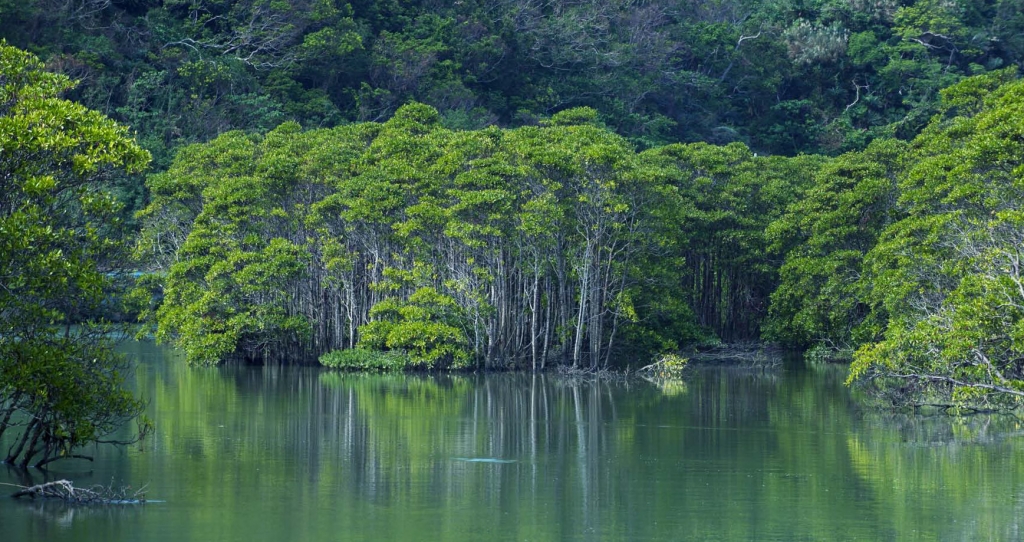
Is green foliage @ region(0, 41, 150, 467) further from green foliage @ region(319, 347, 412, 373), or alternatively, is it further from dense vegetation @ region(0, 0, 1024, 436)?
green foliage @ region(319, 347, 412, 373)

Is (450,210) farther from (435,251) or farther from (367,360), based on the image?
(367,360)

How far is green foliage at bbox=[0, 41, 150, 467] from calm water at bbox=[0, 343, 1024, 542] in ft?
4.84

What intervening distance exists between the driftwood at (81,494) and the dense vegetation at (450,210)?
1125 mm

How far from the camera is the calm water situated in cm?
1625

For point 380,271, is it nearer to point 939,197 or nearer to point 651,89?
point 939,197

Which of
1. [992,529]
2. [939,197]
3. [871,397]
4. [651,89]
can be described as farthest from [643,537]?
[651,89]

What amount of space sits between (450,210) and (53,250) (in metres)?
20.8

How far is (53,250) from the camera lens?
1739 cm

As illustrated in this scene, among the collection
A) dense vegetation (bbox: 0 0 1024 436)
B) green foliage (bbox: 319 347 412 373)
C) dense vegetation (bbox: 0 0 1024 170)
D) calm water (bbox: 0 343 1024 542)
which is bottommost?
calm water (bbox: 0 343 1024 542)

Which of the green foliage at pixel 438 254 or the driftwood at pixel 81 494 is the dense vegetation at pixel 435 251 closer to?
the green foliage at pixel 438 254

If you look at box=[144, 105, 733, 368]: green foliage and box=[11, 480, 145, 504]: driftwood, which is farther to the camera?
box=[144, 105, 733, 368]: green foliage

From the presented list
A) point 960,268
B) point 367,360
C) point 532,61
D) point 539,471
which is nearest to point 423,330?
point 367,360

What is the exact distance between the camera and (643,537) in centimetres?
1585

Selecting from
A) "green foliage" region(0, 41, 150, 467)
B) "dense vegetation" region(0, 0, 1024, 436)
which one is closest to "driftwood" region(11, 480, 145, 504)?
"green foliage" region(0, 41, 150, 467)
